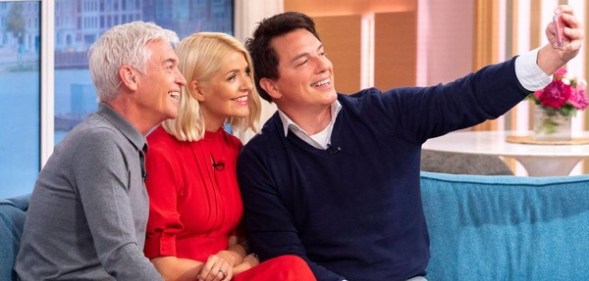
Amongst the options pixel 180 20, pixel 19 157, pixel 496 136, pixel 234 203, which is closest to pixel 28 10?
pixel 19 157

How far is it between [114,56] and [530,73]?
37.4 inches

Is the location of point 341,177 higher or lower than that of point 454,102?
lower

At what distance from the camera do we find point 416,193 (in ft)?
9.18

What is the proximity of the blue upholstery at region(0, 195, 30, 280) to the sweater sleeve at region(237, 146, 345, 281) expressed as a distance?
1.81 feet

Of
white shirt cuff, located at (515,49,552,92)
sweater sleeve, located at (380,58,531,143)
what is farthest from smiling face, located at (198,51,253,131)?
white shirt cuff, located at (515,49,552,92)

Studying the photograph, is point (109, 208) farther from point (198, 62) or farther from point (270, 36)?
point (270, 36)

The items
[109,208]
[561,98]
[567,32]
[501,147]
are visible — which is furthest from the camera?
[561,98]

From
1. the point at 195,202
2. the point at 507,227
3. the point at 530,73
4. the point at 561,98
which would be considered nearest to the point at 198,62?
the point at 195,202

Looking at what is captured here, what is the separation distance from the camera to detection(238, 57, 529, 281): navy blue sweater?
2699 mm

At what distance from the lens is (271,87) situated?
2.88 m

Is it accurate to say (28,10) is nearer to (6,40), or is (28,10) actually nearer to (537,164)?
(6,40)

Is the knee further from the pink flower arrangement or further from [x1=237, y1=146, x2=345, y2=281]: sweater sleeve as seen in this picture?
the pink flower arrangement

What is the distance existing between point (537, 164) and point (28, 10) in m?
2.63

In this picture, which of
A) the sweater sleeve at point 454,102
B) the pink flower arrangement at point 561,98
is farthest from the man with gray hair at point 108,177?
the pink flower arrangement at point 561,98
